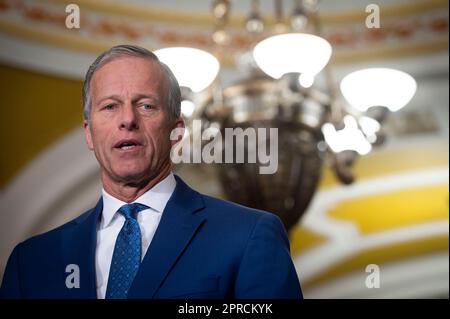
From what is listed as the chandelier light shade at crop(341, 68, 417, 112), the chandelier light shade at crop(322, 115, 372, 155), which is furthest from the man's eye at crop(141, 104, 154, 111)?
the chandelier light shade at crop(322, 115, 372, 155)

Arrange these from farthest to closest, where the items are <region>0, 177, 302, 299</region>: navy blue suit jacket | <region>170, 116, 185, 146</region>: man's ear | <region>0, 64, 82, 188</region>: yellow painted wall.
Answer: <region>0, 64, 82, 188</region>: yellow painted wall, <region>170, 116, 185, 146</region>: man's ear, <region>0, 177, 302, 299</region>: navy blue suit jacket

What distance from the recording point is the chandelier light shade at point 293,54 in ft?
8.70

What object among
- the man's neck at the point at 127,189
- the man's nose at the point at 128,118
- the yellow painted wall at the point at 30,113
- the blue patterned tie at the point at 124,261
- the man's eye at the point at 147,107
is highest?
the yellow painted wall at the point at 30,113

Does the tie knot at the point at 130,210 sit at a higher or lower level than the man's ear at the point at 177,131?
lower

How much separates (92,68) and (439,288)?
2926 mm

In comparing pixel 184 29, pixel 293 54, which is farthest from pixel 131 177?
pixel 184 29

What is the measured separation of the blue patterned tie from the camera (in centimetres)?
111

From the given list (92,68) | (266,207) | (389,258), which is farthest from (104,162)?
(389,258)

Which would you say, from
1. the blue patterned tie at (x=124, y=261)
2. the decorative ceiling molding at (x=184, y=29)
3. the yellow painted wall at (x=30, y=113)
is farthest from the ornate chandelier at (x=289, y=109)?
the blue patterned tie at (x=124, y=261)

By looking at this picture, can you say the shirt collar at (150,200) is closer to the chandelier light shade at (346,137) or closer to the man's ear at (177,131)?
the man's ear at (177,131)

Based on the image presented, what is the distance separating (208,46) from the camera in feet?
13.4

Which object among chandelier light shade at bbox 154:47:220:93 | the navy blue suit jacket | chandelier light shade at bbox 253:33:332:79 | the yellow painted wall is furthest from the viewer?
the yellow painted wall

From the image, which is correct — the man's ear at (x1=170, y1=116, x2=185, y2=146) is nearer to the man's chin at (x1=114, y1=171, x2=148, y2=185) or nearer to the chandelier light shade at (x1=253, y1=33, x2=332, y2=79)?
the man's chin at (x1=114, y1=171, x2=148, y2=185)

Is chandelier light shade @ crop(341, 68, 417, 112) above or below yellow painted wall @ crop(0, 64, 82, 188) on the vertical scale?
below
